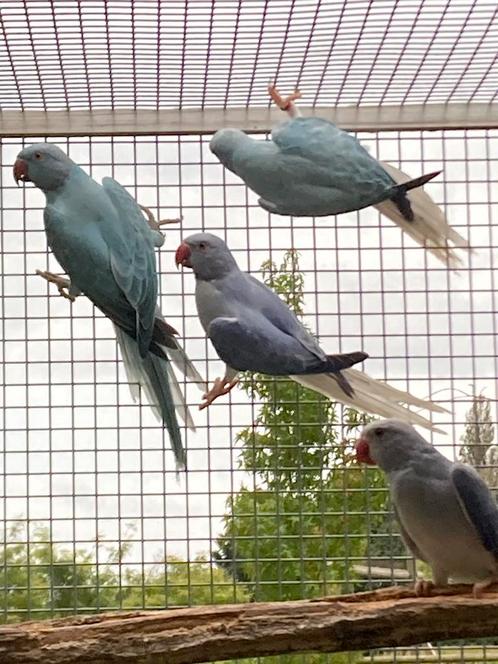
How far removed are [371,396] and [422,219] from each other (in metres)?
0.23

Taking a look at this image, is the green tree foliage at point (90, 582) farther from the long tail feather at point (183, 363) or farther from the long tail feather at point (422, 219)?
the long tail feather at point (422, 219)

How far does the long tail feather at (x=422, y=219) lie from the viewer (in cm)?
129

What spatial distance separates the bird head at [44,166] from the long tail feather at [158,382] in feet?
0.63

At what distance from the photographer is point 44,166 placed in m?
1.23

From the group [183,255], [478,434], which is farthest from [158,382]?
[478,434]

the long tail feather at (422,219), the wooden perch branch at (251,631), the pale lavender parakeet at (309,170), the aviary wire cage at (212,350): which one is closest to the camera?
the wooden perch branch at (251,631)

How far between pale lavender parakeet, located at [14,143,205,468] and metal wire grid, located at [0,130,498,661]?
22 cm

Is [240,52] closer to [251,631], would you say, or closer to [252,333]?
[252,333]

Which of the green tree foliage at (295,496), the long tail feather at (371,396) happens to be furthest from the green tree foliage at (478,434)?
the long tail feather at (371,396)

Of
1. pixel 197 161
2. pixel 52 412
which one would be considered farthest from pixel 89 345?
pixel 197 161

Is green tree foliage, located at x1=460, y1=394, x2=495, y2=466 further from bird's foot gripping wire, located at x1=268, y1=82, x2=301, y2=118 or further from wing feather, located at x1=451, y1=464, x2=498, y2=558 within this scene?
bird's foot gripping wire, located at x1=268, y1=82, x2=301, y2=118

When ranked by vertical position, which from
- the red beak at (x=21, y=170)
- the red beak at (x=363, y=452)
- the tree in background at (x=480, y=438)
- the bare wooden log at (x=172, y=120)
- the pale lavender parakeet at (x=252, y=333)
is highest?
the bare wooden log at (x=172, y=120)

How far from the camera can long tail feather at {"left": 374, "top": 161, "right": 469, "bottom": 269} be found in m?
1.29

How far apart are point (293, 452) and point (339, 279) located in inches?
10.5
